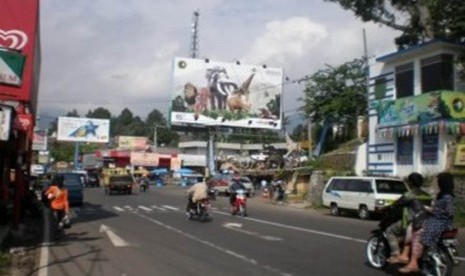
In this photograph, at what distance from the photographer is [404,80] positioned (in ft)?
108

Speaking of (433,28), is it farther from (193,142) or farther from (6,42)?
(193,142)

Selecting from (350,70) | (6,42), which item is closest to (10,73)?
(6,42)

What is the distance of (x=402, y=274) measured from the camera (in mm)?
11133

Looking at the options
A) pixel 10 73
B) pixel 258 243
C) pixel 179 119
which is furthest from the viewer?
pixel 179 119

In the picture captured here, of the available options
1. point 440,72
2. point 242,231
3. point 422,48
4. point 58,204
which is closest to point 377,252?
point 242,231

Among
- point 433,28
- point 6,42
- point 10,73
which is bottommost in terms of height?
point 10,73

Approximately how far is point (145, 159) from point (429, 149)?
74.4m

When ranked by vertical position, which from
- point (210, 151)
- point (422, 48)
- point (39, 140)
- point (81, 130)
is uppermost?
point (422, 48)

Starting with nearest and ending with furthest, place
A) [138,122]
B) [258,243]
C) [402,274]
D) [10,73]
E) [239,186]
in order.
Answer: [402,274]
[10,73]
[258,243]
[239,186]
[138,122]

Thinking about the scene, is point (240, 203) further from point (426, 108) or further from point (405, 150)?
point (405, 150)

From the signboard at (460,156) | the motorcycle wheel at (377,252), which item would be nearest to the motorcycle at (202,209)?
the signboard at (460,156)

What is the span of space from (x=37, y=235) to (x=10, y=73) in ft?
20.5

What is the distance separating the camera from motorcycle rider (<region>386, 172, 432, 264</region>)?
10664mm

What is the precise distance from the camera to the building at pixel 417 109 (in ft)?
96.7
